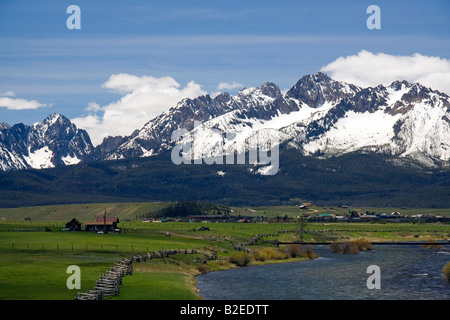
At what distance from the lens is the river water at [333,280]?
9194cm

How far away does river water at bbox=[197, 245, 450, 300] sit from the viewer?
302 ft

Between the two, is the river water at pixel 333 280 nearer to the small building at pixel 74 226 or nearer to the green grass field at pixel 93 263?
the green grass field at pixel 93 263

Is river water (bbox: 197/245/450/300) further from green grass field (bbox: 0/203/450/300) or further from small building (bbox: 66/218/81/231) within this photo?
small building (bbox: 66/218/81/231)

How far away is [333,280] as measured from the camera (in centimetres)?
10775

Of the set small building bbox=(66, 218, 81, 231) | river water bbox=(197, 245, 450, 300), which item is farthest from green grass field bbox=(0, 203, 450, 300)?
small building bbox=(66, 218, 81, 231)

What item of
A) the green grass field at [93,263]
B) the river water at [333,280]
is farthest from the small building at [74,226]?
the river water at [333,280]

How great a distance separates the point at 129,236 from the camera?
16312 centimetres

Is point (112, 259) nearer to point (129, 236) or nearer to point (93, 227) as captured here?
point (129, 236)

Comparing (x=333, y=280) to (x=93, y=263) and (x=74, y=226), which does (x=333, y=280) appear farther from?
(x=74, y=226)

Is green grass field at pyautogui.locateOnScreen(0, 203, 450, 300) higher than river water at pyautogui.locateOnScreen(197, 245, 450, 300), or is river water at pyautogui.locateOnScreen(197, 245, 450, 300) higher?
green grass field at pyautogui.locateOnScreen(0, 203, 450, 300)
